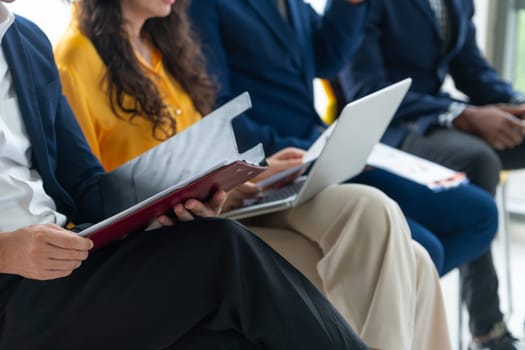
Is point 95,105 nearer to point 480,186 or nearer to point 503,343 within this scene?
point 480,186

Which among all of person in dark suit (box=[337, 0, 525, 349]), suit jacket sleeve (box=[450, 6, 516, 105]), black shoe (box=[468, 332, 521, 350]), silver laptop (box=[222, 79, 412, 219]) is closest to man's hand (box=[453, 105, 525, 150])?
person in dark suit (box=[337, 0, 525, 349])

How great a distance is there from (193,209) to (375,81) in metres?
1.01

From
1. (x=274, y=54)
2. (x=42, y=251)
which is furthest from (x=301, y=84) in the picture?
(x=42, y=251)

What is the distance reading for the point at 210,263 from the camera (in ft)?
3.40

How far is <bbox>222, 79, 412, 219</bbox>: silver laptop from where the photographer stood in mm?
1287

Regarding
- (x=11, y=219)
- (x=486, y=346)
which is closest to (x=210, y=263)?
(x=11, y=219)

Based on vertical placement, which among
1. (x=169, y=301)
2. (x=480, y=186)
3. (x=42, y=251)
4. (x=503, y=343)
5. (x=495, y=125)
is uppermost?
(x=42, y=251)

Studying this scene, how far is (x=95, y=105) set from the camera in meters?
1.42

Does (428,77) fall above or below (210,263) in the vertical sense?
below

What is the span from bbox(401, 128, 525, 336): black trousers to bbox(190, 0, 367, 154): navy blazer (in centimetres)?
32

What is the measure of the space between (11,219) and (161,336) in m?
0.26

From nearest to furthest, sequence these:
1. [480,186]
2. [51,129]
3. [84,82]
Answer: [51,129] < [84,82] < [480,186]

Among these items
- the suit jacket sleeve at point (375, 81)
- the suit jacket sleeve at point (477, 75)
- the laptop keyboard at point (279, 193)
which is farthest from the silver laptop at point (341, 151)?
the suit jacket sleeve at point (477, 75)

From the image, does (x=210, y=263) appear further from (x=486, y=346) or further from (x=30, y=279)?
(x=486, y=346)
